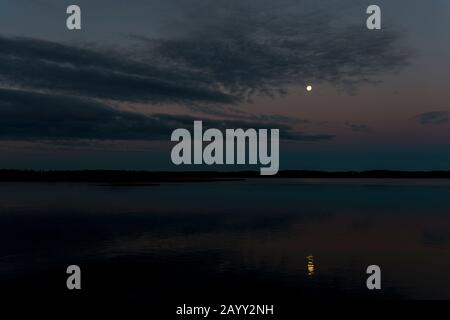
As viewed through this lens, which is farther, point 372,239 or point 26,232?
point 26,232

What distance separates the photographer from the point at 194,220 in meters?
54.2

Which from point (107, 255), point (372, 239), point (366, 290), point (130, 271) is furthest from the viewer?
point (372, 239)

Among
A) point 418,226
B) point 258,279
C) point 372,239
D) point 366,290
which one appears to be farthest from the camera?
point 418,226

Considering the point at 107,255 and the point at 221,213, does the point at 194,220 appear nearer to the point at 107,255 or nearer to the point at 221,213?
the point at 221,213

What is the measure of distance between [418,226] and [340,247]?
739 inches

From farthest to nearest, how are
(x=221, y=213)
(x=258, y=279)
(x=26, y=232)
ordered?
1. (x=221, y=213)
2. (x=26, y=232)
3. (x=258, y=279)

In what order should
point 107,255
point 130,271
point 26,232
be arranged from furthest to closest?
point 26,232 → point 107,255 → point 130,271

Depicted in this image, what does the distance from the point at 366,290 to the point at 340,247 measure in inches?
528

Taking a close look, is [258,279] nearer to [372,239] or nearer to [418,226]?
[372,239]

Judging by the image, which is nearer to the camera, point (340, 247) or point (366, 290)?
point (366, 290)
